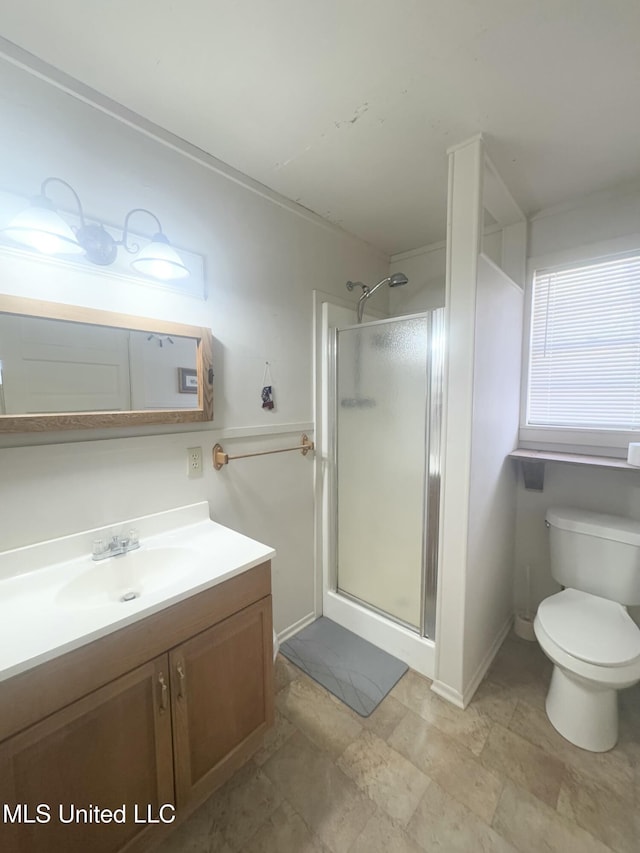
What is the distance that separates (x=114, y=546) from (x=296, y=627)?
4.20ft

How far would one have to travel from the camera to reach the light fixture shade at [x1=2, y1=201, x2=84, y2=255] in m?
1.00

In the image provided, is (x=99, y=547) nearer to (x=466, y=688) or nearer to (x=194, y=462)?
(x=194, y=462)

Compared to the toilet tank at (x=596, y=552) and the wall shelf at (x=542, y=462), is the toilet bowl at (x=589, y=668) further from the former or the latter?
the wall shelf at (x=542, y=462)

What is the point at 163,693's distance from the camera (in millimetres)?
995

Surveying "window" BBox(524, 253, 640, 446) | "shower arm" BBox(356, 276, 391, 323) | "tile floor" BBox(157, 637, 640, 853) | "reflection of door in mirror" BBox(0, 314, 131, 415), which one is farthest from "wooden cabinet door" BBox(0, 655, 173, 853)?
"window" BBox(524, 253, 640, 446)

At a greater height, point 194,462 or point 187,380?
point 187,380

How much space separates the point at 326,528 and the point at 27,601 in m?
1.48

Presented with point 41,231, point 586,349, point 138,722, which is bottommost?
point 138,722

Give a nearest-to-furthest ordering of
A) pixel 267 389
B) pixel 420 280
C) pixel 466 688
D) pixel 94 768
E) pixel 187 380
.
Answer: pixel 94 768, pixel 187 380, pixel 466 688, pixel 267 389, pixel 420 280

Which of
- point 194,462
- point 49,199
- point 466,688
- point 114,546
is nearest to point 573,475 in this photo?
point 466,688

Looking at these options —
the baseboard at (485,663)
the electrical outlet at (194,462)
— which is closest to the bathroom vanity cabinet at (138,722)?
the electrical outlet at (194,462)

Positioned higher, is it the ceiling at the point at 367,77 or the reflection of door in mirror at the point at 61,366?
the ceiling at the point at 367,77

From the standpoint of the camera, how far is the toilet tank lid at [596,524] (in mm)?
1586

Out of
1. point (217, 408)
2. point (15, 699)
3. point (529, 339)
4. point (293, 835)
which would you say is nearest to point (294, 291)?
point (217, 408)
